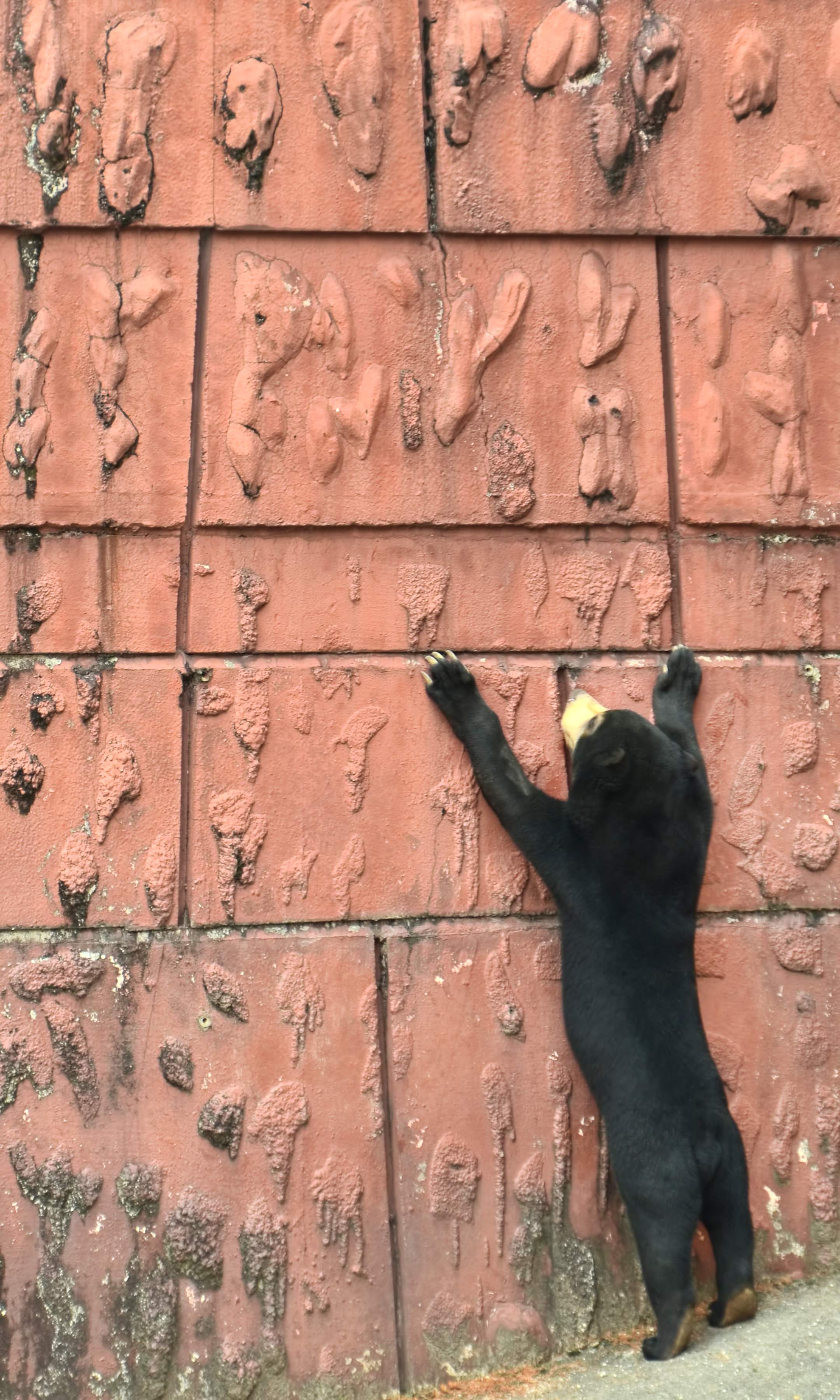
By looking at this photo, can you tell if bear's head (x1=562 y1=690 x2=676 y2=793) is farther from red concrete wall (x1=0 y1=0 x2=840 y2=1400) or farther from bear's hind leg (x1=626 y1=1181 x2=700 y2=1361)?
bear's hind leg (x1=626 y1=1181 x2=700 y2=1361)

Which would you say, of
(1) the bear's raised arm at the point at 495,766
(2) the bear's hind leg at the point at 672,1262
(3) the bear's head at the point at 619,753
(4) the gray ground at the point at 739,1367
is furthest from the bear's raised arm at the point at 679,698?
(4) the gray ground at the point at 739,1367

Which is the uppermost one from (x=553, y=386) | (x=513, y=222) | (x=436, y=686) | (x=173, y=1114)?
(x=513, y=222)

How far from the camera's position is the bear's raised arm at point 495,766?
3.43 m

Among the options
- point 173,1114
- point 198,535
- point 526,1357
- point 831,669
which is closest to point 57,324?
point 198,535

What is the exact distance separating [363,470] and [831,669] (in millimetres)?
1442

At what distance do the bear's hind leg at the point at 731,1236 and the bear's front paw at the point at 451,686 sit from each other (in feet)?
4.22

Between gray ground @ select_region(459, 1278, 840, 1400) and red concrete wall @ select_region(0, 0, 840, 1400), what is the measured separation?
5.8 inches

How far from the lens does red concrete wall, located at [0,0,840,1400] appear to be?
3352 millimetres

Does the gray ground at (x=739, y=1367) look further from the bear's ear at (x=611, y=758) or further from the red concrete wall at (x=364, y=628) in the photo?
the bear's ear at (x=611, y=758)

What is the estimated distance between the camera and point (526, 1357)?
3387mm

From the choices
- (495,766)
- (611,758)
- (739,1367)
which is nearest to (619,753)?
(611,758)

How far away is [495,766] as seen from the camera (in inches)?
136

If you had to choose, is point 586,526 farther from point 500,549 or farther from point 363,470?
Result: point 363,470

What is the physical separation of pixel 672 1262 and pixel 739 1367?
0.27 meters
